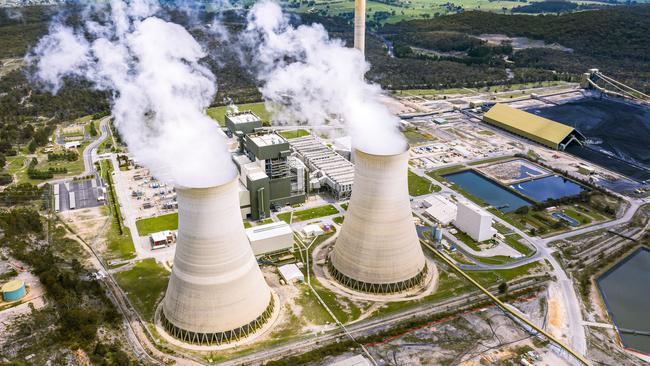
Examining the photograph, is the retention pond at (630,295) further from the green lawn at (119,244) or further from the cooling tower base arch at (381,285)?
the green lawn at (119,244)

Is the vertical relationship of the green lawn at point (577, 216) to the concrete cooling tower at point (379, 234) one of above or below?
below

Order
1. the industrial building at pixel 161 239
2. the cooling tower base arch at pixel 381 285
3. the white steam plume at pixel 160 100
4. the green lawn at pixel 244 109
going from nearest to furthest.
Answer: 1. the white steam plume at pixel 160 100
2. the cooling tower base arch at pixel 381 285
3. the industrial building at pixel 161 239
4. the green lawn at pixel 244 109

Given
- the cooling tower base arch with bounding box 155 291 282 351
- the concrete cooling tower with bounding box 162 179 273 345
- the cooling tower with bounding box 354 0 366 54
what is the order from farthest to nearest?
the cooling tower with bounding box 354 0 366 54
the cooling tower base arch with bounding box 155 291 282 351
the concrete cooling tower with bounding box 162 179 273 345

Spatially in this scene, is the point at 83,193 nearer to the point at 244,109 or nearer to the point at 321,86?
the point at 321,86

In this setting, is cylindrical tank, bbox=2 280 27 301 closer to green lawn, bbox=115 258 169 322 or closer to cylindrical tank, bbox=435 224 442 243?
green lawn, bbox=115 258 169 322

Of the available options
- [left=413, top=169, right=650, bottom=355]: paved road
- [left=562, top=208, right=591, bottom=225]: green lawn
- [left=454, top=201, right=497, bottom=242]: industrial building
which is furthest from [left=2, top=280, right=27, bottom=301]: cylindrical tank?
[left=562, top=208, right=591, bottom=225]: green lawn

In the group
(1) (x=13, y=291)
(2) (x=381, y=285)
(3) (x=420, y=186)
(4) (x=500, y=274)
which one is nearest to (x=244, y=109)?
(3) (x=420, y=186)

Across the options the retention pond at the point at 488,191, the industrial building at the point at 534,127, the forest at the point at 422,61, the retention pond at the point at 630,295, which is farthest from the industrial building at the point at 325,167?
the forest at the point at 422,61
